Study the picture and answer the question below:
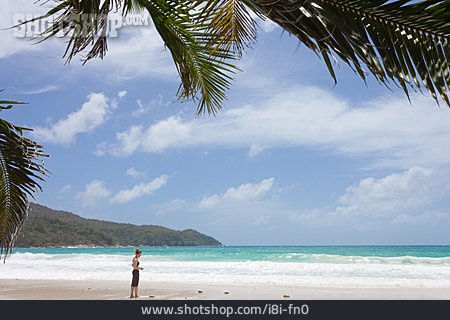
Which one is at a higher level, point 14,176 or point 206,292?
point 14,176

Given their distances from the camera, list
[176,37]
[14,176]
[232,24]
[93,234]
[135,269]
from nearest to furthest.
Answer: [232,24] → [176,37] → [14,176] → [135,269] → [93,234]

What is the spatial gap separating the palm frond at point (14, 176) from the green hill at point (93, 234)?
54.3 meters

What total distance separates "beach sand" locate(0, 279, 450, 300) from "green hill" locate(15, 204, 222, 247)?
42.4 metres

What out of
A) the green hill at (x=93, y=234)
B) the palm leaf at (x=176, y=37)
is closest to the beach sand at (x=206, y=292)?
the palm leaf at (x=176, y=37)

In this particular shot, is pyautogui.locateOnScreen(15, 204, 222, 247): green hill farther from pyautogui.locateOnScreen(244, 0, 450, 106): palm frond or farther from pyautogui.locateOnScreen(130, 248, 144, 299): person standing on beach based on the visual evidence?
pyautogui.locateOnScreen(244, 0, 450, 106): palm frond

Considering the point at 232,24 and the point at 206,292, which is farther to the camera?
the point at 206,292

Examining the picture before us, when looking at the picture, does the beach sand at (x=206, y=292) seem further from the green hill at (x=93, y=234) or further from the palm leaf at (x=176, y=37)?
the green hill at (x=93, y=234)

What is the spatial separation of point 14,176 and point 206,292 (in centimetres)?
1065

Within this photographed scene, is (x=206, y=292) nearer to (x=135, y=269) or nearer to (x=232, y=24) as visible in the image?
(x=135, y=269)

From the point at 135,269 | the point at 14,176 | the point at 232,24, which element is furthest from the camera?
the point at 135,269

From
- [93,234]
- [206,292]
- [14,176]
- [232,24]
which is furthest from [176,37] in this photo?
[93,234]

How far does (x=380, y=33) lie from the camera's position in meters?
1.29
